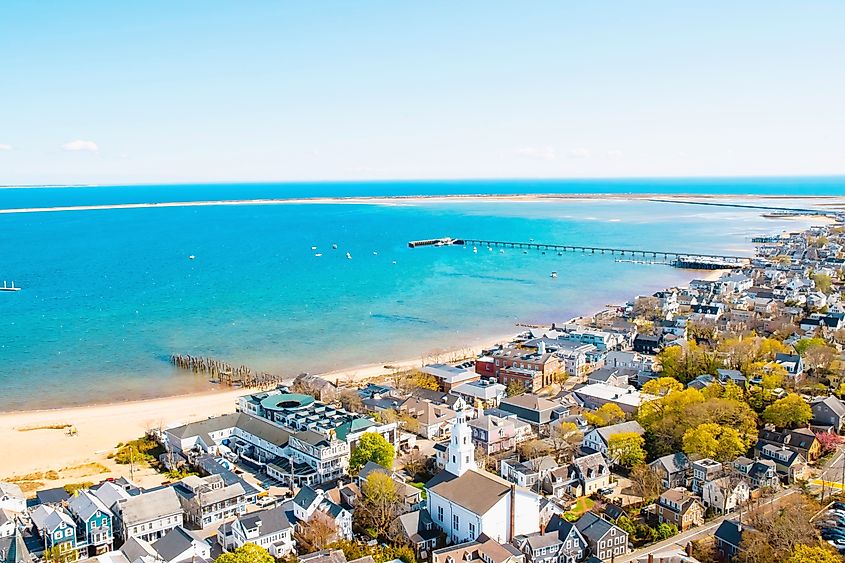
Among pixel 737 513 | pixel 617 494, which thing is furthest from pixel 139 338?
pixel 737 513

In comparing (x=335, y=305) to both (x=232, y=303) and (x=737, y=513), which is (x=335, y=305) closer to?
(x=232, y=303)

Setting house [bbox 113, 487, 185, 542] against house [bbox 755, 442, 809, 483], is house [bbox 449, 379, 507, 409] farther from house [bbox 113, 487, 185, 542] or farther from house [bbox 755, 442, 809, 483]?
house [bbox 113, 487, 185, 542]

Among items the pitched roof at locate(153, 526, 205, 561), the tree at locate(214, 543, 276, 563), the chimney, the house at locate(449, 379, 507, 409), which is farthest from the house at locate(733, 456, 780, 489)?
the pitched roof at locate(153, 526, 205, 561)

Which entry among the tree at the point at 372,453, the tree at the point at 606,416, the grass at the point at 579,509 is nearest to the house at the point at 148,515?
the tree at the point at 372,453

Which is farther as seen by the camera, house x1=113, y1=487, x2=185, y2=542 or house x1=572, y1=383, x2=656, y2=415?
house x1=572, y1=383, x2=656, y2=415

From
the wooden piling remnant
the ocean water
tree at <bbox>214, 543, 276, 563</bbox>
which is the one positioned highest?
tree at <bbox>214, 543, 276, 563</bbox>

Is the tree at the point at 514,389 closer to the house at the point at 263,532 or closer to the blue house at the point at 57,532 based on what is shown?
the house at the point at 263,532

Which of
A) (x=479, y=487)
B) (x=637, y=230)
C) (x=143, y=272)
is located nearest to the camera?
(x=479, y=487)
